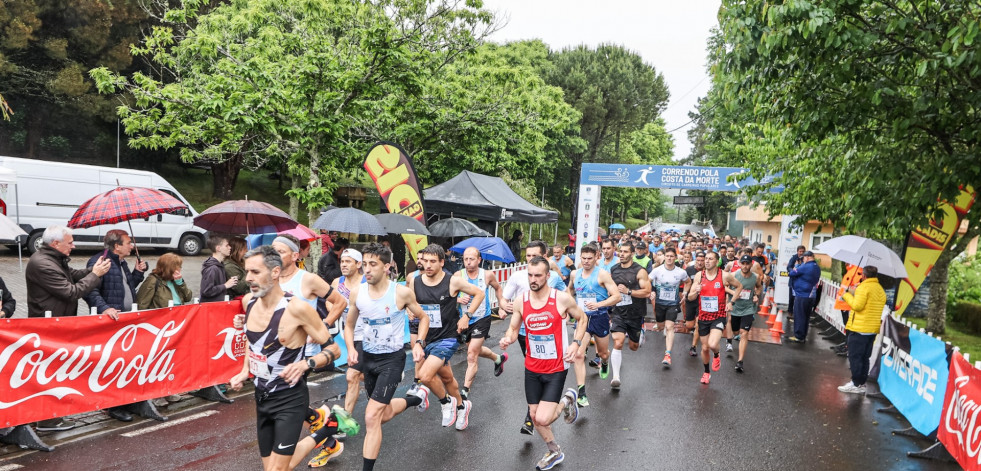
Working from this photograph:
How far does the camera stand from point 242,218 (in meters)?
9.71

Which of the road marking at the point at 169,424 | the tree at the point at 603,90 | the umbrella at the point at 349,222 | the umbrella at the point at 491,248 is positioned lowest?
the road marking at the point at 169,424

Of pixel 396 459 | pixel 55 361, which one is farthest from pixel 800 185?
pixel 55 361

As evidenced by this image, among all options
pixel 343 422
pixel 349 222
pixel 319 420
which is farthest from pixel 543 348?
pixel 349 222

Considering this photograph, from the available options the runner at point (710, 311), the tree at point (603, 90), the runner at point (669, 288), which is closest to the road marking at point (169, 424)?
the runner at point (710, 311)

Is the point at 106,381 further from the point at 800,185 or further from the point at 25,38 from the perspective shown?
the point at 25,38

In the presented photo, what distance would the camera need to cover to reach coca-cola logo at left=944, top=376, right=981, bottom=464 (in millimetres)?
5684

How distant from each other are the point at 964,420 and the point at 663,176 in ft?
61.8

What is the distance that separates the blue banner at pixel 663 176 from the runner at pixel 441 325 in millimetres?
18346

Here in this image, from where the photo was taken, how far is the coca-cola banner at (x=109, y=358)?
18.7ft

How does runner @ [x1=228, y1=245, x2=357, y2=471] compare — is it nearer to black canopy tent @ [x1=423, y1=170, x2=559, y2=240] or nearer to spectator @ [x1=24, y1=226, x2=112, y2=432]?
spectator @ [x1=24, y1=226, x2=112, y2=432]

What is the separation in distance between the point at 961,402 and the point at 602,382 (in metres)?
4.20

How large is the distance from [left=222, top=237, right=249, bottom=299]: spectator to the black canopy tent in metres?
8.91

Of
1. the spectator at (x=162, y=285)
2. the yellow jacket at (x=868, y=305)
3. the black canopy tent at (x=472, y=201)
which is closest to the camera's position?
the spectator at (x=162, y=285)

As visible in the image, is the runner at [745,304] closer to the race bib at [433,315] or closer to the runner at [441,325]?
the runner at [441,325]
